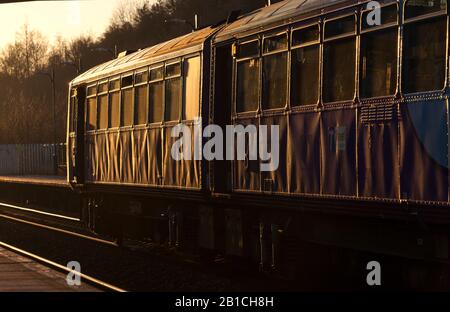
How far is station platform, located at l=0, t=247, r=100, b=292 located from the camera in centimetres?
1169

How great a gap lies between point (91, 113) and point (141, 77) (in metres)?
3.13

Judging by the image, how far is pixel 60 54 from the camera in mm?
102250

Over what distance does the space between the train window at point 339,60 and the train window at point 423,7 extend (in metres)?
1.02

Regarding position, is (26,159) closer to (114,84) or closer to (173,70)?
(114,84)

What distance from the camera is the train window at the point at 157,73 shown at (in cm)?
1501

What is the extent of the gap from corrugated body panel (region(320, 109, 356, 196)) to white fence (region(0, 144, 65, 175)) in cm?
4749

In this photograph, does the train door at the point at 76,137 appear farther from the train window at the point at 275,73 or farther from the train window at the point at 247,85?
the train window at the point at 275,73

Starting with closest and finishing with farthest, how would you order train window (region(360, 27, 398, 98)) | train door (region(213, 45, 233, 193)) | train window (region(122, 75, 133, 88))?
train window (region(360, 27, 398, 98))
train door (region(213, 45, 233, 193))
train window (region(122, 75, 133, 88))

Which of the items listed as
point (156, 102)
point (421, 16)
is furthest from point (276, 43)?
point (156, 102)

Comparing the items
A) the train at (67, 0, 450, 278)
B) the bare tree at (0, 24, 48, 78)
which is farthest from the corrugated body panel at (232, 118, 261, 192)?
the bare tree at (0, 24, 48, 78)

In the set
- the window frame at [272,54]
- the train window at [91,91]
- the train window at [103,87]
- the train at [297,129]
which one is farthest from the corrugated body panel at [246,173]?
the train window at [91,91]

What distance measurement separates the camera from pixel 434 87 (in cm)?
829

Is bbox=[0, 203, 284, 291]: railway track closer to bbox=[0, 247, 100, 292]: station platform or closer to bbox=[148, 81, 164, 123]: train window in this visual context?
bbox=[0, 247, 100, 292]: station platform
